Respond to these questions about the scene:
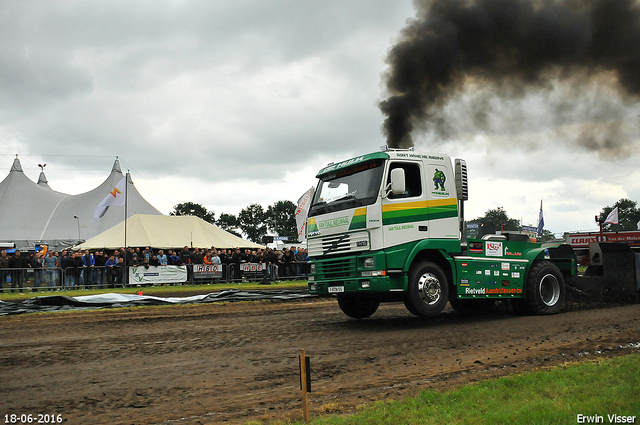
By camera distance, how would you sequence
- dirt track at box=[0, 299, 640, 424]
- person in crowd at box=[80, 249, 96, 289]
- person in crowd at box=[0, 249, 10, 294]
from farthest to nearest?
person in crowd at box=[80, 249, 96, 289]
person in crowd at box=[0, 249, 10, 294]
dirt track at box=[0, 299, 640, 424]

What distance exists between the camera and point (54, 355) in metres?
7.29

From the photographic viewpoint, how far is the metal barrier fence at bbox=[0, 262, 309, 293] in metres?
20.1

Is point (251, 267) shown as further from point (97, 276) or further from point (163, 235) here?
point (163, 235)

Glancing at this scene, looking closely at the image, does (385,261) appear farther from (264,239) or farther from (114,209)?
(114,209)

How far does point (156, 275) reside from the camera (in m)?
22.9

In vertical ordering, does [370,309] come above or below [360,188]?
below

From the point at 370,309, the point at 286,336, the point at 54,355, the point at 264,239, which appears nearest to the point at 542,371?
the point at 286,336

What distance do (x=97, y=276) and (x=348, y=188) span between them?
16.2 m

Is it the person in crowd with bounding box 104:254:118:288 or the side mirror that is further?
the person in crowd with bounding box 104:254:118:288

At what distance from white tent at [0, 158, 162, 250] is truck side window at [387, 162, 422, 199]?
36.2 m

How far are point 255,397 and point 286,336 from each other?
3.53 metres

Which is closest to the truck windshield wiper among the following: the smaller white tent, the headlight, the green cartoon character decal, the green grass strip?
the headlight

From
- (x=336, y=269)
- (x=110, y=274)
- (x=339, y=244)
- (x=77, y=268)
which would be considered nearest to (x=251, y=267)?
(x=110, y=274)

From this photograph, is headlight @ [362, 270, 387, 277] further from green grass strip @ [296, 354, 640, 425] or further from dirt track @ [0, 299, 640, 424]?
green grass strip @ [296, 354, 640, 425]
